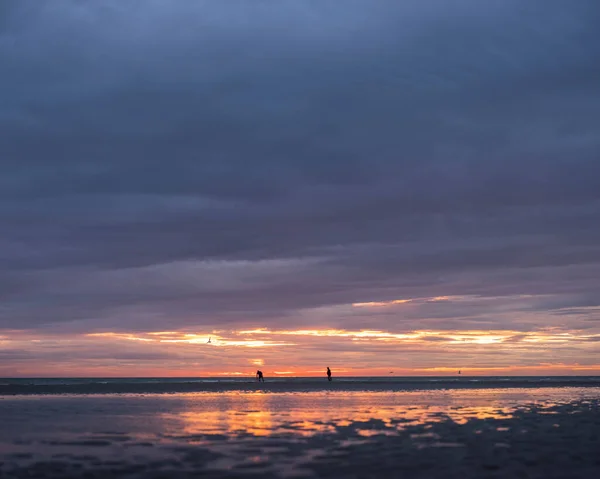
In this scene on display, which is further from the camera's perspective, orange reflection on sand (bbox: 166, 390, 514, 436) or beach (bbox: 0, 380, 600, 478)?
orange reflection on sand (bbox: 166, 390, 514, 436)

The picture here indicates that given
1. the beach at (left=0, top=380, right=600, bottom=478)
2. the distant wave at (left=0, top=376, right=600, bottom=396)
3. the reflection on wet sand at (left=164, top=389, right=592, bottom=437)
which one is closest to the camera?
the beach at (left=0, top=380, right=600, bottom=478)

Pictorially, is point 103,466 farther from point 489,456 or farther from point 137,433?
point 489,456

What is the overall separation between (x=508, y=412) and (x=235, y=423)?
1721 centimetres

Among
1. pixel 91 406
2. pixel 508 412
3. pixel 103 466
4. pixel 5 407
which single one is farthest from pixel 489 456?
pixel 5 407

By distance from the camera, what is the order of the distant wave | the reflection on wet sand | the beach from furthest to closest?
the distant wave, the reflection on wet sand, the beach

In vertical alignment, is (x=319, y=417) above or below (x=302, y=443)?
above

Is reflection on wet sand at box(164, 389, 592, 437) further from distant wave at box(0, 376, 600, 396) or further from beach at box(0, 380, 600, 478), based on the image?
distant wave at box(0, 376, 600, 396)

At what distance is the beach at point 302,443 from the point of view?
20.5 meters

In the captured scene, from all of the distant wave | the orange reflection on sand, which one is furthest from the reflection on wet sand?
the distant wave

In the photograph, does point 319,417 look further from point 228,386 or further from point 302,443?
point 228,386

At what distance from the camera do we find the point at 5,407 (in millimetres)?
47781

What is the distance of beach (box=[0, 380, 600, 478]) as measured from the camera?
806 inches

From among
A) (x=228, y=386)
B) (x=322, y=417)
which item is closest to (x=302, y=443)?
(x=322, y=417)

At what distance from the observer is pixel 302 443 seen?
85.1ft
